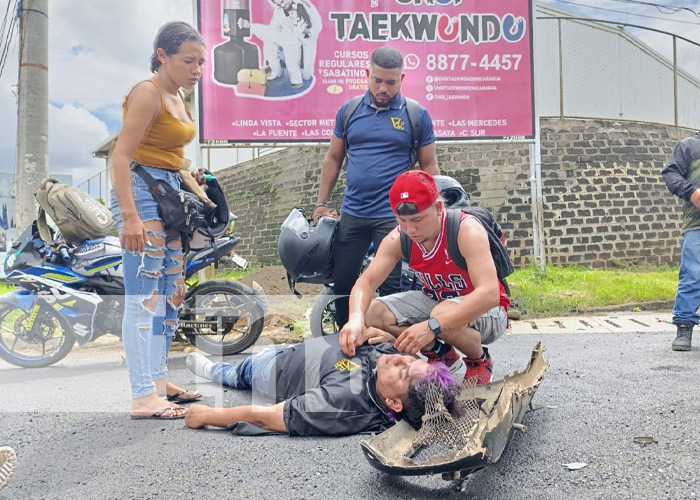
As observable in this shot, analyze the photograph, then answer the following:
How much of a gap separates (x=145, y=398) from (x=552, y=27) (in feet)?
39.3

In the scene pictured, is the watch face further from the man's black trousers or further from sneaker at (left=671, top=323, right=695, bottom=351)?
sneaker at (left=671, top=323, right=695, bottom=351)

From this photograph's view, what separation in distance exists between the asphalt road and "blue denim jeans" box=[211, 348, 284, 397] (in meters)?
0.10

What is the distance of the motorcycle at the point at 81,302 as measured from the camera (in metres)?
4.98

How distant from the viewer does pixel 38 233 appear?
5328 mm

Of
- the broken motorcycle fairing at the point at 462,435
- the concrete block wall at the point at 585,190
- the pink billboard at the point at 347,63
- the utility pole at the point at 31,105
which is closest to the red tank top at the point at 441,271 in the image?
the broken motorcycle fairing at the point at 462,435

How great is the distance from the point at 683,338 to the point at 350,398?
3.03 m

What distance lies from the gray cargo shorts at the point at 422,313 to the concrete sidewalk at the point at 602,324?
3.01 meters

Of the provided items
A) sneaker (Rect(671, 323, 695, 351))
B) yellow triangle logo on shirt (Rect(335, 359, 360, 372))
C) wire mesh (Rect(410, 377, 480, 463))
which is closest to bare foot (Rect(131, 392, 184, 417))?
yellow triangle logo on shirt (Rect(335, 359, 360, 372))

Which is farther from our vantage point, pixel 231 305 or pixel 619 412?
pixel 231 305

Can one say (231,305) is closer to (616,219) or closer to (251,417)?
(251,417)

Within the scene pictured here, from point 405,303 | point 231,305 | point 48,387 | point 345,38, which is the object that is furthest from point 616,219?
point 48,387

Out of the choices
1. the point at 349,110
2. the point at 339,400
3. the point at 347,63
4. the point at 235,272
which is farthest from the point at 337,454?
the point at 235,272

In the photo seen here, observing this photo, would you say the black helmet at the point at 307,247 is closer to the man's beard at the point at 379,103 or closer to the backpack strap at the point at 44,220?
the man's beard at the point at 379,103

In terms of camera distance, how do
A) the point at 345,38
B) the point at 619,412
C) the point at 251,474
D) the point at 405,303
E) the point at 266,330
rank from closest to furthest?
1. the point at 251,474
2. the point at 619,412
3. the point at 405,303
4. the point at 266,330
5. the point at 345,38
